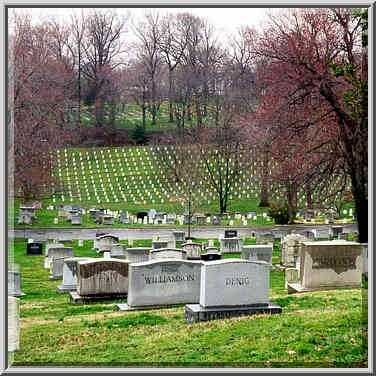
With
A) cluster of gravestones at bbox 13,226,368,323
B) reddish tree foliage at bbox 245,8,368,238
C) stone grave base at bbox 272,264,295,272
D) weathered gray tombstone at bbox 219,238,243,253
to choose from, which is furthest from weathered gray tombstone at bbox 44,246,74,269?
reddish tree foliage at bbox 245,8,368,238

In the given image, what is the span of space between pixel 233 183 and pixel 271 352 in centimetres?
3398

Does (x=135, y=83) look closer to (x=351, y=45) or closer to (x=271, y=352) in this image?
(x=351, y=45)

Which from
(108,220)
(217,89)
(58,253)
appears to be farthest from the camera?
(217,89)

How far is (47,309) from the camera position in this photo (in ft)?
37.7

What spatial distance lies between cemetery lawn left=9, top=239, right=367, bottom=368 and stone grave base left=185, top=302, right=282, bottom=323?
19cm

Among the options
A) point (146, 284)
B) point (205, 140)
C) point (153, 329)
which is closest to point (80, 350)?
point (153, 329)

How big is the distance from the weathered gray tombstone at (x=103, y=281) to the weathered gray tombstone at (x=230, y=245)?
373 inches

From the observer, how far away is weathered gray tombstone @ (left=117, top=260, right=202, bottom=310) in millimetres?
10852

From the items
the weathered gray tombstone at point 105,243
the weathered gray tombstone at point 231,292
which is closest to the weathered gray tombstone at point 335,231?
the weathered gray tombstone at point 105,243

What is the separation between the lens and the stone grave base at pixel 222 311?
8977mm

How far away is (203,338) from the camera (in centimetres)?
759

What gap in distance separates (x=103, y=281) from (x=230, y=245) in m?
9.88

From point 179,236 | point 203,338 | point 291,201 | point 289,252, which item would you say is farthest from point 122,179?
point 203,338

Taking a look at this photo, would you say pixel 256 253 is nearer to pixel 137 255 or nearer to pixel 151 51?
Answer: pixel 137 255
